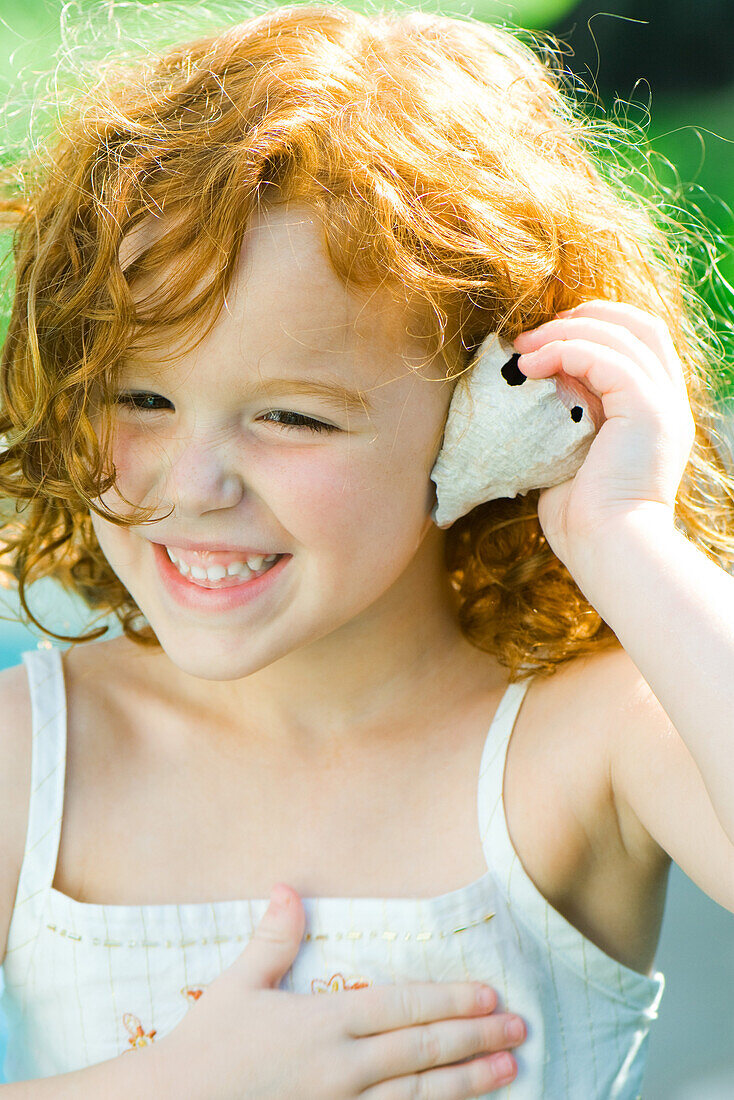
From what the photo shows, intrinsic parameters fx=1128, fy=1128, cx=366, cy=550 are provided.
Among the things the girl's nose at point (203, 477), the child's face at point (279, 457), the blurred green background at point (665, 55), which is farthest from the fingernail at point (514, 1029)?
the blurred green background at point (665, 55)

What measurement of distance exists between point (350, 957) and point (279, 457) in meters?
0.54

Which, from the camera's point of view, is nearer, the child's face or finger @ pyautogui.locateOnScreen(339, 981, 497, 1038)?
the child's face

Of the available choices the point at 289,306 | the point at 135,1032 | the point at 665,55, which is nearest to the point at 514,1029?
the point at 135,1032

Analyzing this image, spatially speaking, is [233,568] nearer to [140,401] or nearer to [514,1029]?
[140,401]

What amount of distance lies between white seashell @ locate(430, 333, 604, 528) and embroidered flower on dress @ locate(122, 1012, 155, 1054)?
0.65 meters

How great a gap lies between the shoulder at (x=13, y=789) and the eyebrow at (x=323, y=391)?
1.72 ft

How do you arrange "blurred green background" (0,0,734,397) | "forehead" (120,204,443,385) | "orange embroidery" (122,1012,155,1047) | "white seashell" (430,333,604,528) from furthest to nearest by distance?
"blurred green background" (0,0,734,397) < "orange embroidery" (122,1012,155,1047) < "white seashell" (430,333,604,528) < "forehead" (120,204,443,385)

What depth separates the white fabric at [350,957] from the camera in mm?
1183

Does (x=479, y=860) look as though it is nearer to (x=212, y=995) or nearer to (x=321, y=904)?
(x=321, y=904)

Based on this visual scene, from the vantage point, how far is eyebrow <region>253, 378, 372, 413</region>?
40.1 inches

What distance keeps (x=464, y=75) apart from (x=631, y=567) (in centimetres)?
58

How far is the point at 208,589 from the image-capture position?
1140mm

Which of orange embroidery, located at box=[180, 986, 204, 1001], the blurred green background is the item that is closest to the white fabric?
orange embroidery, located at box=[180, 986, 204, 1001]

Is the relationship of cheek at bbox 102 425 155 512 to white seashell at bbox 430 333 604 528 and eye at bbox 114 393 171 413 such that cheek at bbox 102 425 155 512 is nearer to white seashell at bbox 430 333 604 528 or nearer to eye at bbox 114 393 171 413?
eye at bbox 114 393 171 413
